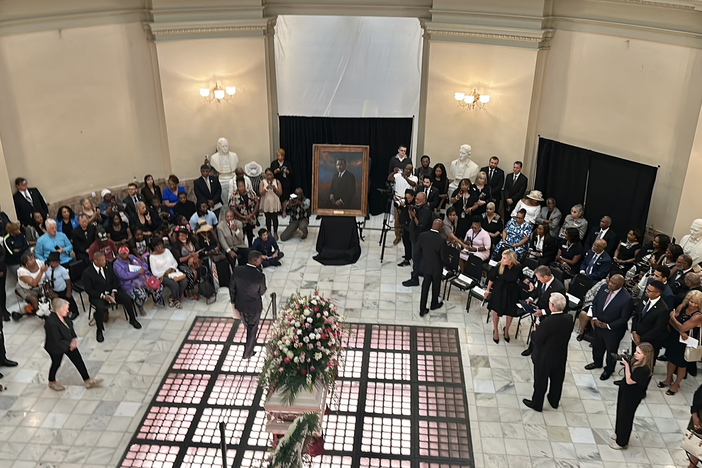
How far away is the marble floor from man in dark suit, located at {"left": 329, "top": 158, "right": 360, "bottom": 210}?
6.62ft

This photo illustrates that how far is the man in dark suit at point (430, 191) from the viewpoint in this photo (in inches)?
472

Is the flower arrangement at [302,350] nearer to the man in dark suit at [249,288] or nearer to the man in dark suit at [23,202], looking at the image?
the man in dark suit at [249,288]

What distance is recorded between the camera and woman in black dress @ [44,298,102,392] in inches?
301

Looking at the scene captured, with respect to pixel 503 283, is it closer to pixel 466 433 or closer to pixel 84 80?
pixel 466 433

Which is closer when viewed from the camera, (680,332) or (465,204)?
(680,332)

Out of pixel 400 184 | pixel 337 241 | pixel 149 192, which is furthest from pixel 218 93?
pixel 400 184

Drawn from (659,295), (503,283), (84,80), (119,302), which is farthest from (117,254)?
(659,295)

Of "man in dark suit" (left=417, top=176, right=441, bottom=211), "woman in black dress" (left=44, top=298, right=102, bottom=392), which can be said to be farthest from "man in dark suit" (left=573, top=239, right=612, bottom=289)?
"woman in black dress" (left=44, top=298, right=102, bottom=392)

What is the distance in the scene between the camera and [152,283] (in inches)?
396

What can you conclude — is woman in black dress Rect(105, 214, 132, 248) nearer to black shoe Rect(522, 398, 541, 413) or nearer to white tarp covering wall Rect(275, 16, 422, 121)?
white tarp covering wall Rect(275, 16, 422, 121)

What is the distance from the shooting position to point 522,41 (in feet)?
40.4

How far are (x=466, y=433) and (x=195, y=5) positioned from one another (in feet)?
32.6

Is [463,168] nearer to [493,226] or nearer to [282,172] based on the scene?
[493,226]

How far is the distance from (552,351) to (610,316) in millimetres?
1269
